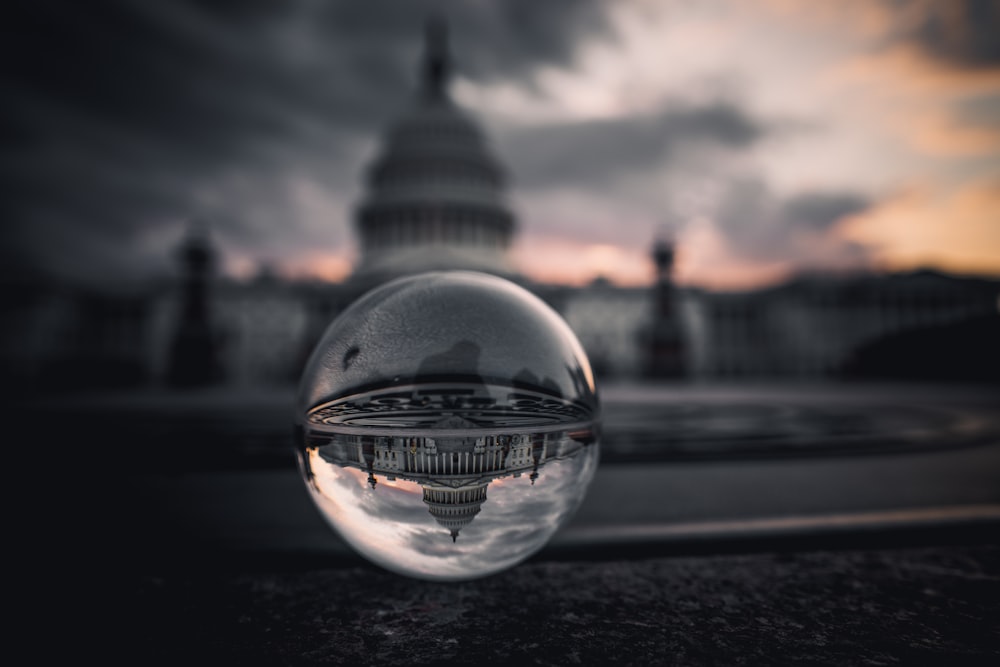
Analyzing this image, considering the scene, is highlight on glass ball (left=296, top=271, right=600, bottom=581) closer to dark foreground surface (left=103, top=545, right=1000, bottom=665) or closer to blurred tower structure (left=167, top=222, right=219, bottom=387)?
dark foreground surface (left=103, top=545, right=1000, bottom=665)

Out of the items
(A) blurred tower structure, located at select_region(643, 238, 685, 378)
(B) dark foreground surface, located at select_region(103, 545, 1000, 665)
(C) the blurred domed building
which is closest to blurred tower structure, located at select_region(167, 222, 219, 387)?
(C) the blurred domed building

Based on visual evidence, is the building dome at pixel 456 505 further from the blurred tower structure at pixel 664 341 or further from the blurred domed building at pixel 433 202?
the blurred domed building at pixel 433 202

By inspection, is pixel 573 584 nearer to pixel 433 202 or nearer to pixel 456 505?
pixel 456 505

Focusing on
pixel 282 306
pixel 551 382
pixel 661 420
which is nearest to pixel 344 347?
pixel 551 382

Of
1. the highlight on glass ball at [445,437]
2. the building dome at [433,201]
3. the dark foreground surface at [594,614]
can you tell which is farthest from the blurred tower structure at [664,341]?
the highlight on glass ball at [445,437]

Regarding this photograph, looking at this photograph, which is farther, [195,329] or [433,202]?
[433,202]

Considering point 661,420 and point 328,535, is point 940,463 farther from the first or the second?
point 328,535

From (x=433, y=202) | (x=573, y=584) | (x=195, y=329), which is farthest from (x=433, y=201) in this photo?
(x=573, y=584)
